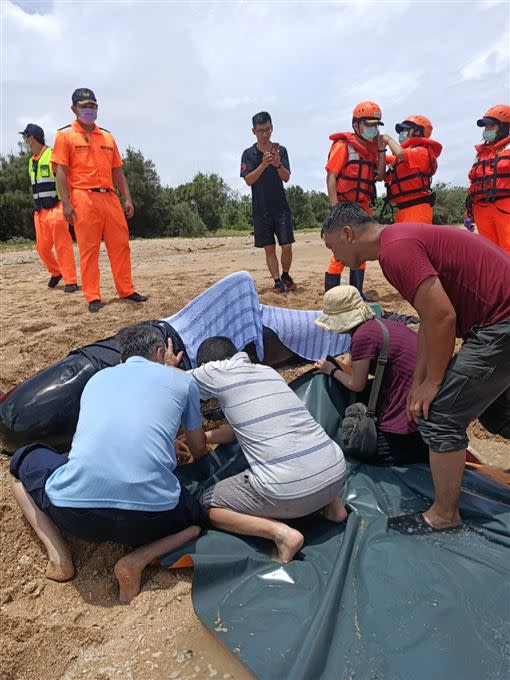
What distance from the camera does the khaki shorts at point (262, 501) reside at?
2.10 m

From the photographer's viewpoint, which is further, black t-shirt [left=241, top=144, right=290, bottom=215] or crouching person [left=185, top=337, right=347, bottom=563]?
black t-shirt [left=241, top=144, right=290, bottom=215]

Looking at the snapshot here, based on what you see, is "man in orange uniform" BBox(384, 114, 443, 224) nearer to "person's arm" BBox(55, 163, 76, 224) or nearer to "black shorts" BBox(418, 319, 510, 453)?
"person's arm" BBox(55, 163, 76, 224)

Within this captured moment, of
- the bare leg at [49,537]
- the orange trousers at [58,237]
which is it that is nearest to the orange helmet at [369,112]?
the orange trousers at [58,237]

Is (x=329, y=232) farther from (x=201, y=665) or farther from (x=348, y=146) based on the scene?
(x=348, y=146)

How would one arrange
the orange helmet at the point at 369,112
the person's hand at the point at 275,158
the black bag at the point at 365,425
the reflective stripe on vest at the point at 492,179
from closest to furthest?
the black bag at the point at 365,425, the orange helmet at the point at 369,112, the reflective stripe on vest at the point at 492,179, the person's hand at the point at 275,158

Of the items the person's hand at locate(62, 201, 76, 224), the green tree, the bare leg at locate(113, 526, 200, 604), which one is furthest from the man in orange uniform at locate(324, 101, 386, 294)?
the green tree

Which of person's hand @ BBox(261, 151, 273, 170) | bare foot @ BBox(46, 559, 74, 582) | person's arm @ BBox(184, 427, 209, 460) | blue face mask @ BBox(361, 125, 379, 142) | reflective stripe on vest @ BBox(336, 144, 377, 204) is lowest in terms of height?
bare foot @ BBox(46, 559, 74, 582)

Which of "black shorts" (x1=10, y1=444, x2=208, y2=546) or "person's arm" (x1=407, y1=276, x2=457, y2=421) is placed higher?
"person's arm" (x1=407, y1=276, x2=457, y2=421)

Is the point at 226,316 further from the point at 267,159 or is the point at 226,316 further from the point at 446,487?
the point at 267,159

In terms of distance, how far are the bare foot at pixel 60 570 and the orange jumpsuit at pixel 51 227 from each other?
4.36m

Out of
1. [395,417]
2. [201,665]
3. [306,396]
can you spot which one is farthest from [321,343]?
[201,665]

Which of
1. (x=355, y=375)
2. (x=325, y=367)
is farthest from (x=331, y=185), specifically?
(x=355, y=375)

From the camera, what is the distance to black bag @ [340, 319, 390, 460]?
103 inches

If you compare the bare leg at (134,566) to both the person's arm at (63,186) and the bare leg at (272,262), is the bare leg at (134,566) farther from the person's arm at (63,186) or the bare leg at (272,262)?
the bare leg at (272,262)
